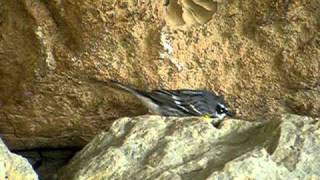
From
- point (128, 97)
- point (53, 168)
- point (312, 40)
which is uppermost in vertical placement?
point (312, 40)

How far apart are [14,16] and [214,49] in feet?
3.32

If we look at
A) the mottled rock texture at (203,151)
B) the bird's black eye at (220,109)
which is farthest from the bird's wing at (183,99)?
the mottled rock texture at (203,151)

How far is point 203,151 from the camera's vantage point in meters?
3.08

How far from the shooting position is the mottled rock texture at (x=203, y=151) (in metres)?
2.87

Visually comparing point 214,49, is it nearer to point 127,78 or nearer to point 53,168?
point 127,78

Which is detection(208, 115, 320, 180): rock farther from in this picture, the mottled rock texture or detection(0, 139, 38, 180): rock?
detection(0, 139, 38, 180): rock

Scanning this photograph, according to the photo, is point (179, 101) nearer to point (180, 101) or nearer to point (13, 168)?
point (180, 101)

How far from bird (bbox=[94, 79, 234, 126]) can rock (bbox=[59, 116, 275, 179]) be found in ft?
2.70

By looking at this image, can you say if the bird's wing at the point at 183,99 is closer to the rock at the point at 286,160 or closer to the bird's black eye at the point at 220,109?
the bird's black eye at the point at 220,109

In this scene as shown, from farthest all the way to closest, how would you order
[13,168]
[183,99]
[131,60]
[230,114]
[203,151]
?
[183,99]
[230,114]
[131,60]
[203,151]
[13,168]

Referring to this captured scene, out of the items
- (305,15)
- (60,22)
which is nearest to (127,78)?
(60,22)

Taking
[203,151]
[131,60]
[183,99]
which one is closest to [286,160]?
[203,151]

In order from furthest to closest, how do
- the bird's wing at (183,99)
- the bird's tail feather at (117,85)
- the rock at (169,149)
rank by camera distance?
the bird's wing at (183,99)
the bird's tail feather at (117,85)
the rock at (169,149)

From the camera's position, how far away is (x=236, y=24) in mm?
4238
